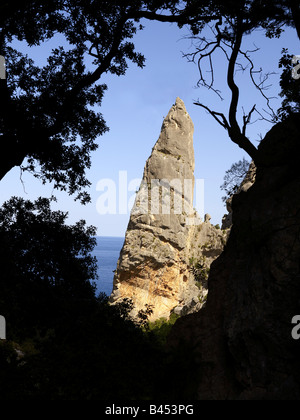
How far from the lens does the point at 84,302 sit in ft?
38.7

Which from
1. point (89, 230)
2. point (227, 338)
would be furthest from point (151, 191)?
point (227, 338)

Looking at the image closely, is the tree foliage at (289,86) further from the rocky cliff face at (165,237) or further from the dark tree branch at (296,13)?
the rocky cliff face at (165,237)

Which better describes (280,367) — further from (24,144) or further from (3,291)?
(24,144)

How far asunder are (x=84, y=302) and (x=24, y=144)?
5.46 m

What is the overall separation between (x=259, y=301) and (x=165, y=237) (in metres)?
55.7

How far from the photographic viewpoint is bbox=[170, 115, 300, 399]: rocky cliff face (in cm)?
713

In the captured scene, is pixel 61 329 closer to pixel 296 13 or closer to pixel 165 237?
pixel 296 13

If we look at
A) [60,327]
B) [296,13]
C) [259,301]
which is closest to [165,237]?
[60,327]

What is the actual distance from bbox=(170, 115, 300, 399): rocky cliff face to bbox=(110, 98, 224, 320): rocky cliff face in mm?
52135

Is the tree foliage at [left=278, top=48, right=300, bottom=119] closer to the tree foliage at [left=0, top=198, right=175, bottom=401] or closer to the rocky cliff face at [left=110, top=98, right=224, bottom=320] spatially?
the tree foliage at [left=0, top=198, right=175, bottom=401]

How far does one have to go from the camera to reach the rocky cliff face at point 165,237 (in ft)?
204

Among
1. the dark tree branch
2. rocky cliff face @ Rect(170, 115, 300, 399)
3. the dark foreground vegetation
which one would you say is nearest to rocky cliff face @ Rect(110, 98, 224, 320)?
the dark foreground vegetation

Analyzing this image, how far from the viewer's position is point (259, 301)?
7562 millimetres

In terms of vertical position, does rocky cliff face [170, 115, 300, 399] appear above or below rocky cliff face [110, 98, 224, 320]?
below
